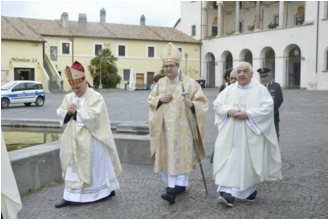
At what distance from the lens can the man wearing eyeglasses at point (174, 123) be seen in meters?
5.62

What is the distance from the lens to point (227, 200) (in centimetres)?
530

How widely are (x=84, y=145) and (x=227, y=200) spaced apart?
6.21 feet

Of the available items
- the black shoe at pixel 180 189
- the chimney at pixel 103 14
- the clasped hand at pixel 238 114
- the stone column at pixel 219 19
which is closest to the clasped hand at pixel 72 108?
the black shoe at pixel 180 189

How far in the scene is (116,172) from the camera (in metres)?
5.85

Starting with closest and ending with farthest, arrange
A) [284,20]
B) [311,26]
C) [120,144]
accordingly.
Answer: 1. [120,144]
2. [311,26]
3. [284,20]

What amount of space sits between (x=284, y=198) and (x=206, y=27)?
49683 mm

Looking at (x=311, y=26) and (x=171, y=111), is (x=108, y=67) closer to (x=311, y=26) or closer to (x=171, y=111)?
(x=311, y=26)

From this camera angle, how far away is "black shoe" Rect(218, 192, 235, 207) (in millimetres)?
5259

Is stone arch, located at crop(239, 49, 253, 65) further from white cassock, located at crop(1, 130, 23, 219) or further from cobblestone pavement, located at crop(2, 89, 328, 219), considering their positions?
white cassock, located at crop(1, 130, 23, 219)

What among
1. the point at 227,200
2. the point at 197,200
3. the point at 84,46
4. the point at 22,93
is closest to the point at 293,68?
the point at 84,46

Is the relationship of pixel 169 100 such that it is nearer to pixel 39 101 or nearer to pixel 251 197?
pixel 251 197

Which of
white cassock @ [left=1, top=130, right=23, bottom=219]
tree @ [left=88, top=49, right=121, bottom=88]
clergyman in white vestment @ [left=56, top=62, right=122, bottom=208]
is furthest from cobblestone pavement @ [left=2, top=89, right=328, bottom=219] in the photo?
tree @ [left=88, top=49, right=121, bottom=88]

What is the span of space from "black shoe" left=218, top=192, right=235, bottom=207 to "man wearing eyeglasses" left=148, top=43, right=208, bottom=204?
1.91ft

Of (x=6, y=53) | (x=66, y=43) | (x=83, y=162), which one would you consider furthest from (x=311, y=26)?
(x=83, y=162)
